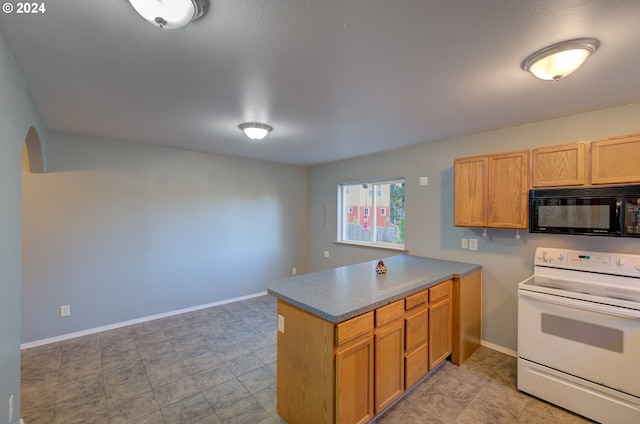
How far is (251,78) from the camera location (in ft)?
5.94

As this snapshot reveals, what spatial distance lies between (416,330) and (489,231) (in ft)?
4.81

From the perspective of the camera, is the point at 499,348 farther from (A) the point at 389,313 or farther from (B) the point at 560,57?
(B) the point at 560,57

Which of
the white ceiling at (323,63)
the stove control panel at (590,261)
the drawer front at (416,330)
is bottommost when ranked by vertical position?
the drawer front at (416,330)

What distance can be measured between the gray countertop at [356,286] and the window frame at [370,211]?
1036 millimetres

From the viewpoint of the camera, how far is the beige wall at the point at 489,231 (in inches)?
93.2

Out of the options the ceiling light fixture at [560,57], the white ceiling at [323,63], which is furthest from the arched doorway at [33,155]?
the ceiling light fixture at [560,57]

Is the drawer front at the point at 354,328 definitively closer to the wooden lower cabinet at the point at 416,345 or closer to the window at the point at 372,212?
the wooden lower cabinet at the point at 416,345

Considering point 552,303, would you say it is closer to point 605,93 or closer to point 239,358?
point 605,93

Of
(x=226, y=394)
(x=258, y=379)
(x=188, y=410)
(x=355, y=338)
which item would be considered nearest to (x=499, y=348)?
(x=355, y=338)

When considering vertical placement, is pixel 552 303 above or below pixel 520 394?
above

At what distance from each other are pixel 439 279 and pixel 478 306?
937mm

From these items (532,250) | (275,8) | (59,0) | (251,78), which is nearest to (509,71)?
(275,8)

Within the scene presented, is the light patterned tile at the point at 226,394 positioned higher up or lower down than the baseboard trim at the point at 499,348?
lower down

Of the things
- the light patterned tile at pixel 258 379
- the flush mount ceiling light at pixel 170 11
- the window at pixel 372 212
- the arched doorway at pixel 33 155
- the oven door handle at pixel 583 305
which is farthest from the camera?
the window at pixel 372 212
